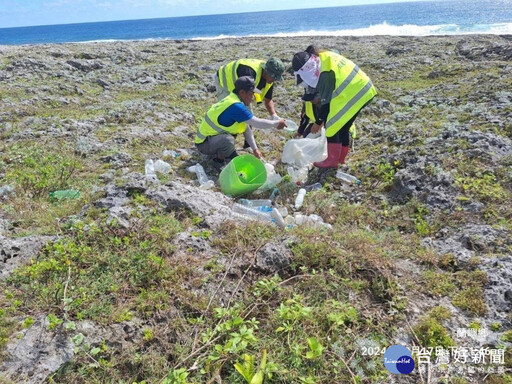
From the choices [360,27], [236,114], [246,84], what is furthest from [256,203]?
[360,27]

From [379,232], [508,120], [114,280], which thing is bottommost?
[379,232]

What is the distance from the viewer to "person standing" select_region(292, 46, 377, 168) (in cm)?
422

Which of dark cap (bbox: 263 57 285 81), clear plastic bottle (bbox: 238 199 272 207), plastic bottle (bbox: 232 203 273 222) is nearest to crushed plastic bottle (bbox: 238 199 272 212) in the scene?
clear plastic bottle (bbox: 238 199 272 207)

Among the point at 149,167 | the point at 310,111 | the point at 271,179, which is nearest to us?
the point at 271,179

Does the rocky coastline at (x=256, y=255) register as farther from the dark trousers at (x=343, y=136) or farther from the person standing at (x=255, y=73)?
the person standing at (x=255, y=73)

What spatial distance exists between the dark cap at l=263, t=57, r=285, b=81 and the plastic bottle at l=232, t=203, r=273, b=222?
2.33 m

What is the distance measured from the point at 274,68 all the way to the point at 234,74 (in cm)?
74

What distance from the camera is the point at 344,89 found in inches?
167

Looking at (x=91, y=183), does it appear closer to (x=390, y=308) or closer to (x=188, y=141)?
(x=188, y=141)

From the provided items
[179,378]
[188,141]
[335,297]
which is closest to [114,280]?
[179,378]

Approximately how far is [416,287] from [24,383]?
2759mm

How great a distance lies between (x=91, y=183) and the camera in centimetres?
431

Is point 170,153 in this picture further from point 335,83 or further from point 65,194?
point 335,83

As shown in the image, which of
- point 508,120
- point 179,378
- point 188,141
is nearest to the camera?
point 179,378
